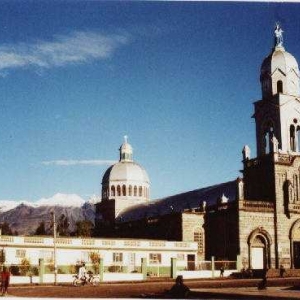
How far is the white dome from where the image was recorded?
82125mm

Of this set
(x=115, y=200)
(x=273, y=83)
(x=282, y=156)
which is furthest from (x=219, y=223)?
(x=115, y=200)

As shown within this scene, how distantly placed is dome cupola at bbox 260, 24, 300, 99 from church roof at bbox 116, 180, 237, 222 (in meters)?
10.8

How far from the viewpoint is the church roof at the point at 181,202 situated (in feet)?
205

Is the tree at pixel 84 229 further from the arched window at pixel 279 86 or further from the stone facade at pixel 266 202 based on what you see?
the arched window at pixel 279 86

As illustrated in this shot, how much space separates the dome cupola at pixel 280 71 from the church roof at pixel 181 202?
35.5 ft

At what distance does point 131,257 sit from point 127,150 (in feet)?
109

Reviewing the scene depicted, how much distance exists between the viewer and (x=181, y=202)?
6931 cm

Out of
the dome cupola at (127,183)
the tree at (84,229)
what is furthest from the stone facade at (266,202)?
the tree at (84,229)

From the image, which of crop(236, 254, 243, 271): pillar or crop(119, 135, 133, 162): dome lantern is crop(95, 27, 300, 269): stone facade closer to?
crop(236, 254, 243, 271): pillar

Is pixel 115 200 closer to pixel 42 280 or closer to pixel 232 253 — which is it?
pixel 232 253

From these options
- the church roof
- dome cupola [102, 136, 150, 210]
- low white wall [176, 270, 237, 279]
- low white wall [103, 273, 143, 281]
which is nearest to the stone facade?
the church roof

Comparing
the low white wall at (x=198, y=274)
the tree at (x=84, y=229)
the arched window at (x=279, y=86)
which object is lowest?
the low white wall at (x=198, y=274)

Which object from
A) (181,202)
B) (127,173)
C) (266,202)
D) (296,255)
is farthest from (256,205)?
(127,173)

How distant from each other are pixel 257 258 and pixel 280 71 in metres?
17.6
